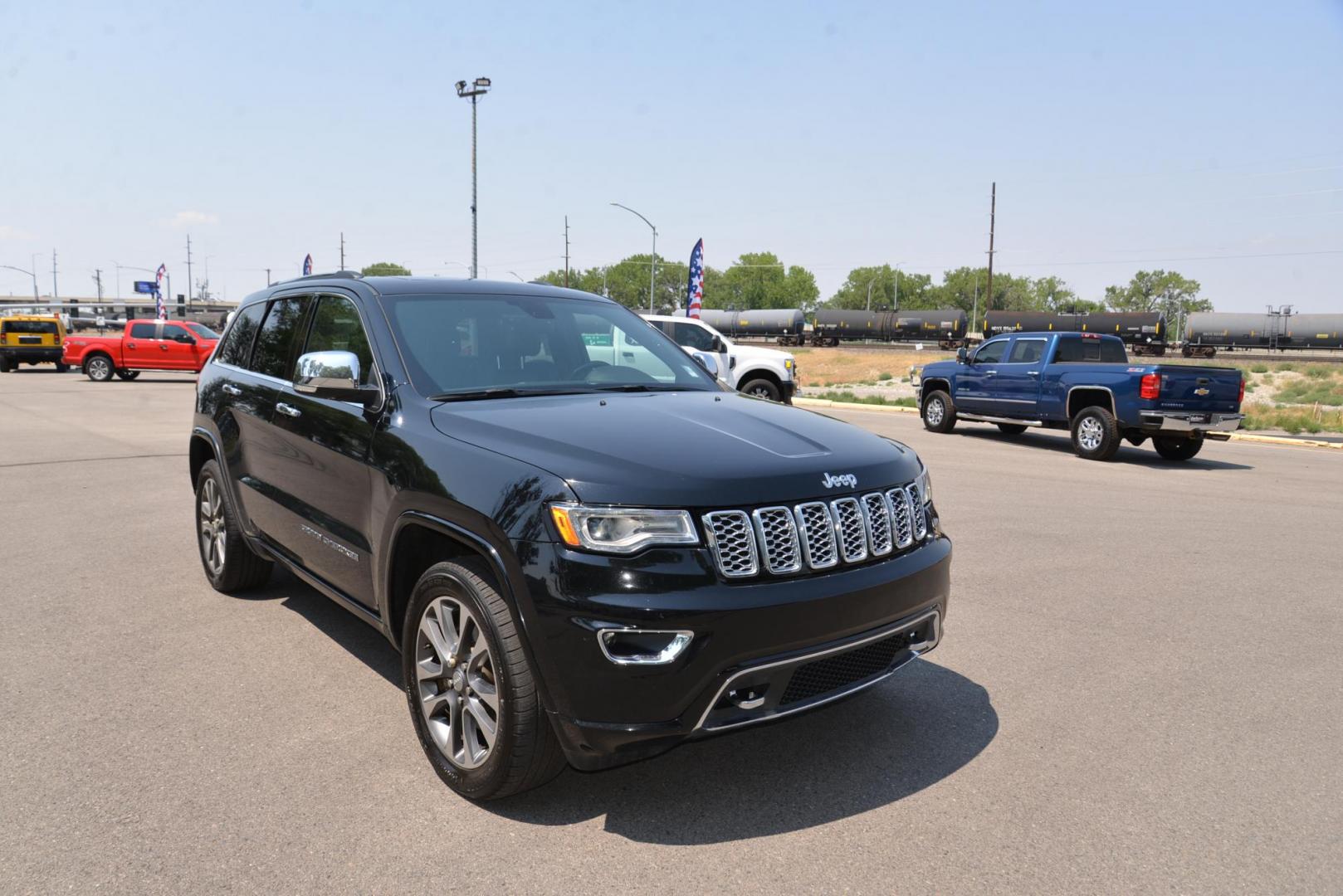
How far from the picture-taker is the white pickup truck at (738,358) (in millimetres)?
18359

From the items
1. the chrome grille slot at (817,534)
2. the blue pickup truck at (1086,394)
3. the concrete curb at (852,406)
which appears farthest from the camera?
the concrete curb at (852,406)

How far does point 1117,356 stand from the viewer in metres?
15.9

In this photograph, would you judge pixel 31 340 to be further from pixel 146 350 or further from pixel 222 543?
pixel 222 543

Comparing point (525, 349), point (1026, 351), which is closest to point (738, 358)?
point (1026, 351)

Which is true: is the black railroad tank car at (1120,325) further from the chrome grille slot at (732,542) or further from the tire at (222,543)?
the chrome grille slot at (732,542)

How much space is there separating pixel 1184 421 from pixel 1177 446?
1.30 meters

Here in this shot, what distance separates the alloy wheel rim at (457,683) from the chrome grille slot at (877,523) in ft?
4.38

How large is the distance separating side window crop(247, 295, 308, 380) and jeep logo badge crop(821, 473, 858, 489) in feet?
9.66

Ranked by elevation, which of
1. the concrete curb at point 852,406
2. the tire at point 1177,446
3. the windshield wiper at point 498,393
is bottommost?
the concrete curb at point 852,406

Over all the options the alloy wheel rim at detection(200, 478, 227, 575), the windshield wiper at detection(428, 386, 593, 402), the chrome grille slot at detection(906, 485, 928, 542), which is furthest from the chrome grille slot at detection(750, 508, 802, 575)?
the alloy wheel rim at detection(200, 478, 227, 575)

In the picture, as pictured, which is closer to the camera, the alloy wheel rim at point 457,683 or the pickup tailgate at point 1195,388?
the alloy wheel rim at point 457,683

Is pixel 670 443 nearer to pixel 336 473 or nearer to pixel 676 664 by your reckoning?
pixel 676 664

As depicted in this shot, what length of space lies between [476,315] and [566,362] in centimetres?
46

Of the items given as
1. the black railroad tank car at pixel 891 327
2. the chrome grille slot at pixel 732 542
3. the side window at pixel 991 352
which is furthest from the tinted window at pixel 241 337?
the black railroad tank car at pixel 891 327
